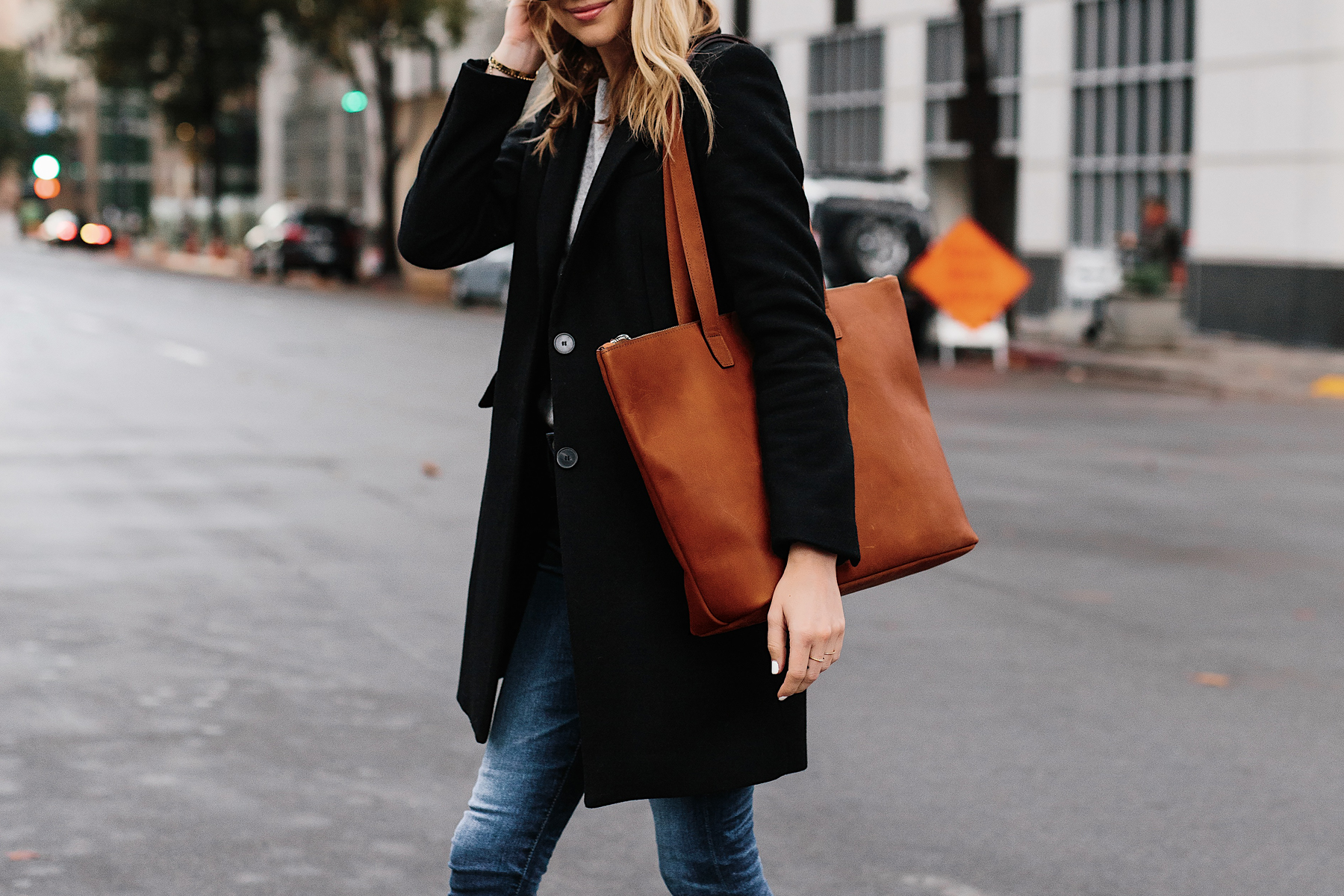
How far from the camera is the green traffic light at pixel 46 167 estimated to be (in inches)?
2165

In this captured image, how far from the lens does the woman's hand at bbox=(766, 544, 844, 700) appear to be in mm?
2295

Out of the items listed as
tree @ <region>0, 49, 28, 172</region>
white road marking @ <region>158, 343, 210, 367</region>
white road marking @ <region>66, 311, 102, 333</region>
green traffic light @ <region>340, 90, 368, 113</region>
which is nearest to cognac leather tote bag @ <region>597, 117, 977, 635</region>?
white road marking @ <region>158, 343, 210, 367</region>

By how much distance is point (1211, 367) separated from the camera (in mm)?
18625

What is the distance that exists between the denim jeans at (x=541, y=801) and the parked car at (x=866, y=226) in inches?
598

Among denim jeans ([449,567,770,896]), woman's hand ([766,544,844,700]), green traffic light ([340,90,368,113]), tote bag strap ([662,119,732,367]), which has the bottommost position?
denim jeans ([449,567,770,896])

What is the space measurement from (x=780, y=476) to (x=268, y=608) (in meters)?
4.85

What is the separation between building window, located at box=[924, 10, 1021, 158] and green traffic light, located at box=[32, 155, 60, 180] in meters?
34.1

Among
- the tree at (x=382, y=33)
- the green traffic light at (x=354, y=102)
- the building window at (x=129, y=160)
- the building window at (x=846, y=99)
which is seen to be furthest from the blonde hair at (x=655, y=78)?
the building window at (x=129, y=160)

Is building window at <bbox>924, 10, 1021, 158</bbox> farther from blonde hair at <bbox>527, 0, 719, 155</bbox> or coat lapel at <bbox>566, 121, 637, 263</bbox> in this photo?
coat lapel at <bbox>566, 121, 637, 263</bbox>

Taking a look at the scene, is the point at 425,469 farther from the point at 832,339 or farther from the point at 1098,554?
the point at 832,339

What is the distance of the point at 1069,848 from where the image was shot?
4.24 metres

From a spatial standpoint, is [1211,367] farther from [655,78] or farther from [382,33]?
[382,33]

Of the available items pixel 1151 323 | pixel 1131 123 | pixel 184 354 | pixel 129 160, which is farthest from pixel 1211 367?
pixel 129 160

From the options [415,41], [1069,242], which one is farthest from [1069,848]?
[415,41]
